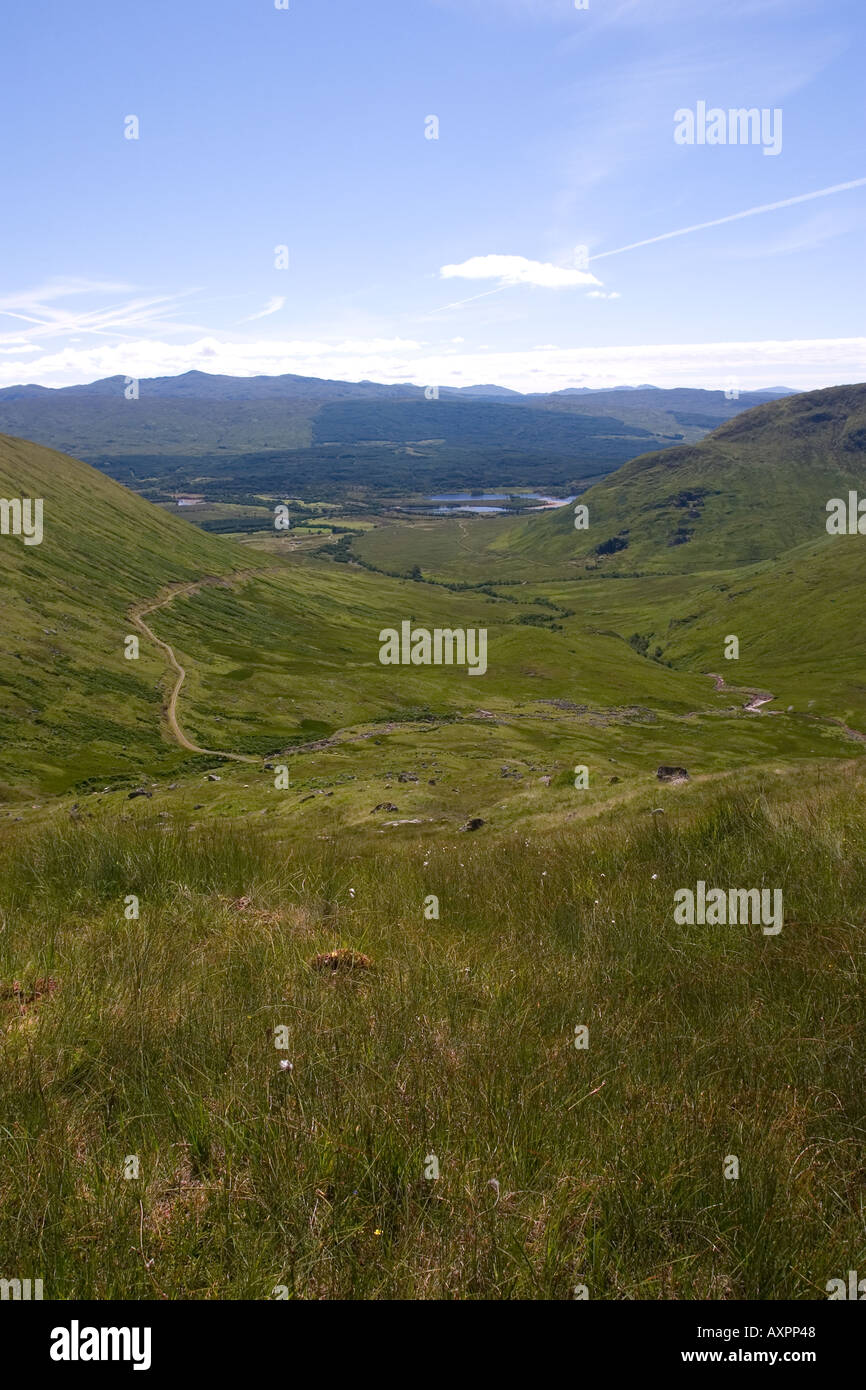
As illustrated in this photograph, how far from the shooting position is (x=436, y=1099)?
432cm

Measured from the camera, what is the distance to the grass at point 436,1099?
3.35m

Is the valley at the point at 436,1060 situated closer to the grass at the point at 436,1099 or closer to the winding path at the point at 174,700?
the grass at the point at 436,1099

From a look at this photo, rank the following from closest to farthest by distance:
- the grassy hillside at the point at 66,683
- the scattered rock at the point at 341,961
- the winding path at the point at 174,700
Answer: the scattered rock at the point at 341,961, the grassy hillside at the point at 66,683, the winding path at the point at 174,700

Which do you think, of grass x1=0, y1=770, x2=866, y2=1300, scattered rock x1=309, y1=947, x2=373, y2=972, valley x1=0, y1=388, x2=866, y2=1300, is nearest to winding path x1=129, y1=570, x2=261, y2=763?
valley x1=0, y1=388, x2=866, y2=1300

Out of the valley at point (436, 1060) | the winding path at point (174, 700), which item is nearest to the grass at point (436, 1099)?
the valley at point (436, 1060)

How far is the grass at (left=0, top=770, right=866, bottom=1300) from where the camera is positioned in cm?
335

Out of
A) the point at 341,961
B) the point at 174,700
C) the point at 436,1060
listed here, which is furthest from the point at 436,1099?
the point at 174,700

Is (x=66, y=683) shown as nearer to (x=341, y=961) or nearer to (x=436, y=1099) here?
(x=341, y=961)

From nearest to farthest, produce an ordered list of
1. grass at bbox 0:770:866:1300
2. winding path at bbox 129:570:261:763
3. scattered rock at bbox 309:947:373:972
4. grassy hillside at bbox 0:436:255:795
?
grass at bbox 0:770:866:1300, scattered rock at bbox 309:947:373:972, grassy hillside at bbox 0:436:255:795, winding path at bbox 129:570:261:763

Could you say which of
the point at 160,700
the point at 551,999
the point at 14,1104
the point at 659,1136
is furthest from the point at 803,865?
the point at 160,700

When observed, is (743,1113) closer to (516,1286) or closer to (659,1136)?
(659,1136)

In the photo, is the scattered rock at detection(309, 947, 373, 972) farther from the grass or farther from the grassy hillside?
the grassy hillside

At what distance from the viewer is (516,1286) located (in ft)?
10.4
